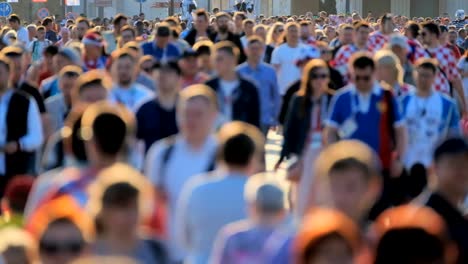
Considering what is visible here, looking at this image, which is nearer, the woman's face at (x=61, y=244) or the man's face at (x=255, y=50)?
the woman's face at (x=61, y=244)

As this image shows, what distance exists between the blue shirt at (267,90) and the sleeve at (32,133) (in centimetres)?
454

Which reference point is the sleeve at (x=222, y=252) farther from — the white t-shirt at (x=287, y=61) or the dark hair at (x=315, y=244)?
the white t-shirt at (x=287, y=61)

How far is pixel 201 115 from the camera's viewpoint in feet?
27.4

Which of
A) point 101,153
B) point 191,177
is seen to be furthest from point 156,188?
point 101,153

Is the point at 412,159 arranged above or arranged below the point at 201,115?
below

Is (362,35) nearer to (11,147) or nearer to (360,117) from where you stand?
(360,117)

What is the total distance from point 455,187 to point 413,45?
1086cm

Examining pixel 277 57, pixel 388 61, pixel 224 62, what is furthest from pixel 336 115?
pixel 277 57

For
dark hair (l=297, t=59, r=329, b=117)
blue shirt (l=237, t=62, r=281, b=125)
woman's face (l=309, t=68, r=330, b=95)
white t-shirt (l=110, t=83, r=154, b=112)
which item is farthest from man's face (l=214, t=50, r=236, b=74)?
blue shirt (l=237, t=62, r=281, b=125)

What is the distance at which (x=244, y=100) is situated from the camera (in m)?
12.5

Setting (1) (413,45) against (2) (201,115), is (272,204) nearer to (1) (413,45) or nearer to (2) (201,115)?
(2) (201,115)

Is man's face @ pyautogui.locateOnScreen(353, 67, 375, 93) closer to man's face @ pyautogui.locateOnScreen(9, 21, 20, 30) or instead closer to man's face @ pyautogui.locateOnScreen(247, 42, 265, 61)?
man's face @ pyautogui.locateOnScreen(247, 42, 265, 61)

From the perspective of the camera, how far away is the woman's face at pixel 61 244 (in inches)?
216

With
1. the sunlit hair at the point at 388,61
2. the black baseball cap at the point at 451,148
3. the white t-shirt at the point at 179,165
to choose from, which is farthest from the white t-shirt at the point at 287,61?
the black baseball cap at the point at 451,148
